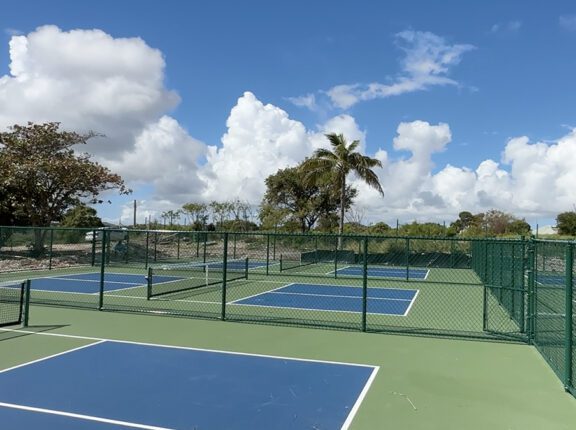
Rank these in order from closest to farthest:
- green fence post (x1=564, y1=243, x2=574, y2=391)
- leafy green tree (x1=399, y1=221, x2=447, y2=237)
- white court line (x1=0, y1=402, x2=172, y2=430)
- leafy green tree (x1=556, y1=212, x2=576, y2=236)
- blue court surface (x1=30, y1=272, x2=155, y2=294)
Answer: white court line (x1=0, y1=402, x2=172, y2=430), green fence post (x1=564, y1=243, x2=574, y2=391), blue court surface (x1=30, y1=272, x2=155, y2=294), leafy green tree (x1=399, y1=221, x2=447, y2=237), leafy green tree (x1=556, y1=212, x2=576, y2=236)

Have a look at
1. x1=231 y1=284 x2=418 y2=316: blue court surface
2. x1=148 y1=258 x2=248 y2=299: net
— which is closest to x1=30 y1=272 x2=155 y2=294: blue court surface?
x1=148 y1=258 x2=248 y2=299: net

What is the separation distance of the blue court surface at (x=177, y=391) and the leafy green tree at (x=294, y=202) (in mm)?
41246

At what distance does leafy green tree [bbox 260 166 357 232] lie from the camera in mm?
50531

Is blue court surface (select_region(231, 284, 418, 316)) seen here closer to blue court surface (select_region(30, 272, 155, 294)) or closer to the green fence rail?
the green fence rail

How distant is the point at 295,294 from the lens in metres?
16.4

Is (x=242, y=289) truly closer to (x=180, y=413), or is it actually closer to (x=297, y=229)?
(x=180, y=413)

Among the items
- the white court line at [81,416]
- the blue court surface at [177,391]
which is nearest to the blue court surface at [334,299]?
the blue court surface at [177,391]

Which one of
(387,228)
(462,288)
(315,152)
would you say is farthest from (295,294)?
(387,228)

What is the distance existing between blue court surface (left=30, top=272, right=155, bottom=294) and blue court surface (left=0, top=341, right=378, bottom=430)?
29.0 feet

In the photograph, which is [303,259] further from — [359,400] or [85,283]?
[359,400]

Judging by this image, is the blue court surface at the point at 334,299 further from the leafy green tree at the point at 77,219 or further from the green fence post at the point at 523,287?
the leafy green tree at the point at 77,219

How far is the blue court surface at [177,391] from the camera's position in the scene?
17.5 ft

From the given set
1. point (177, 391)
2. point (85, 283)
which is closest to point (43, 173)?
point (85, 283)

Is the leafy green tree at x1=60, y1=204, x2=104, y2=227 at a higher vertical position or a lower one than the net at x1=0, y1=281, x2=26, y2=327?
higher
